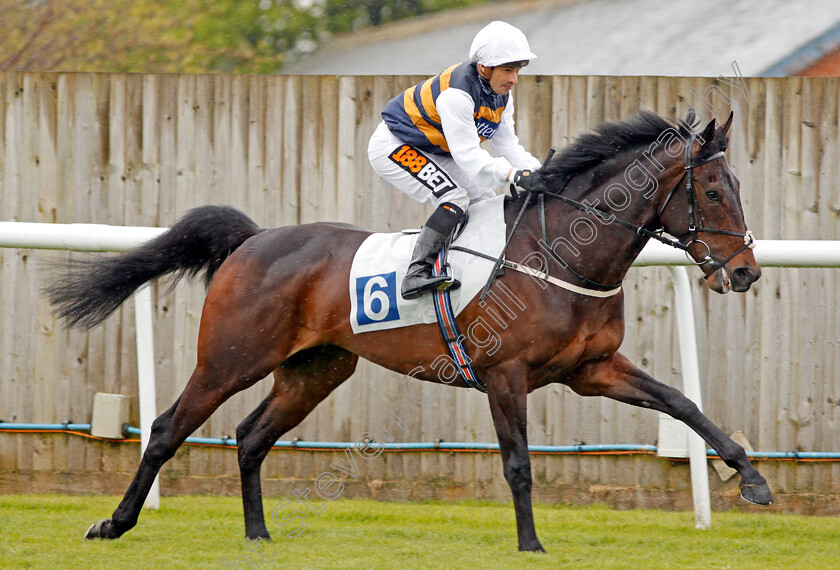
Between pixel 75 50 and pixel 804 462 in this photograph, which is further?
pixel 75 50

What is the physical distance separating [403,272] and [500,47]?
3.56 feet

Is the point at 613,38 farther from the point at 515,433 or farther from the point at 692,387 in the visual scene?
the point at 515,433

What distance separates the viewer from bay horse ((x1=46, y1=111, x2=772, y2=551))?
404 centimetres

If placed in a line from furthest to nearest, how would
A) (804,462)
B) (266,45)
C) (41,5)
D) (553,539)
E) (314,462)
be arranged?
1. (266,45)
2. (41,5)
3. (314,462)
4. (804,462)
5. (553,539)

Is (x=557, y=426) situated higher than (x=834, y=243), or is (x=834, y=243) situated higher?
(x=834, y=243)

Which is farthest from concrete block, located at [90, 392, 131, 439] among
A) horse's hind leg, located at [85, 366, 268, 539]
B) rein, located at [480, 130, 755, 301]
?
rein, located at [480, 130, 755, 301]

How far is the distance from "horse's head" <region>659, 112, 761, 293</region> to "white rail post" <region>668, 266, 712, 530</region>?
2.57 feet

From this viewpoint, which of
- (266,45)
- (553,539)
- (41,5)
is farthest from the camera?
(266,45)

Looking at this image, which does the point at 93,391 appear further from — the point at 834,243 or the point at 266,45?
the point at 266,45

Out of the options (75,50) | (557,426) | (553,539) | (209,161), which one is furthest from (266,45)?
(553,539)

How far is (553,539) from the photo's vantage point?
4.57 m

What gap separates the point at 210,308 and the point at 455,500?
1940 millimetres

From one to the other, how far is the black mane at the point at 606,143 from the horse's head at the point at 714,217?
0.21 meters

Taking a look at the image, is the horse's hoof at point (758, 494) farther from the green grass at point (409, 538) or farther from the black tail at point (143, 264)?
the black tail at point (143, 264)
